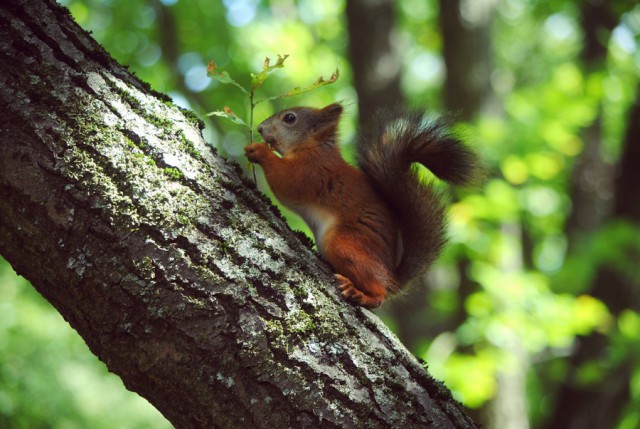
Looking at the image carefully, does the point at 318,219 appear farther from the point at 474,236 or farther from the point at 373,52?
the point at 373,52

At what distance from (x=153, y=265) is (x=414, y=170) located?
1.34m

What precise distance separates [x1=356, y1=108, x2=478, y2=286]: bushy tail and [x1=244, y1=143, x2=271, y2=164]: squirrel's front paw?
1.26 feet

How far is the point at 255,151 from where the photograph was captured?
244cm

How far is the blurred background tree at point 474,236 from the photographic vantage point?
420cm

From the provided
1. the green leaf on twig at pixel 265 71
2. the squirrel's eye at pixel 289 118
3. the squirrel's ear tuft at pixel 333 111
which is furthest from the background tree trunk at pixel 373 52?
the green leaf on twig at pixel 265 71

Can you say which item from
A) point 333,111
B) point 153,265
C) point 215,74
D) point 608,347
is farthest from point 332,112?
point 608,347

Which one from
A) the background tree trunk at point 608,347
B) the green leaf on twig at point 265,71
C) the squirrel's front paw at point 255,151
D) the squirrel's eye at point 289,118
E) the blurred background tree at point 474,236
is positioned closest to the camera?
the green leaf on twig at point 265,71

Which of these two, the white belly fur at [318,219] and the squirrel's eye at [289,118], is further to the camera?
the squirrel's eye at [289,118]

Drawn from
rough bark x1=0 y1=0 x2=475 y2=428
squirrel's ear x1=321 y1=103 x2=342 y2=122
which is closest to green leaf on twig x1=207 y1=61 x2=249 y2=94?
rough bark x1=0 y1=0 x2=475 y2=428

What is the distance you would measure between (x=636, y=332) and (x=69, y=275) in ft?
16.2

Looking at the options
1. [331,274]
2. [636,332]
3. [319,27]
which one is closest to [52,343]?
[331,274]

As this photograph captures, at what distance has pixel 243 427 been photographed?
4.41ft

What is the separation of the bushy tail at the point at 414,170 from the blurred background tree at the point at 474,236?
0.19m

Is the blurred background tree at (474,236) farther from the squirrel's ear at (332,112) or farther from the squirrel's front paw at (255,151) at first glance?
the squirrel's front paw at (255,151)
